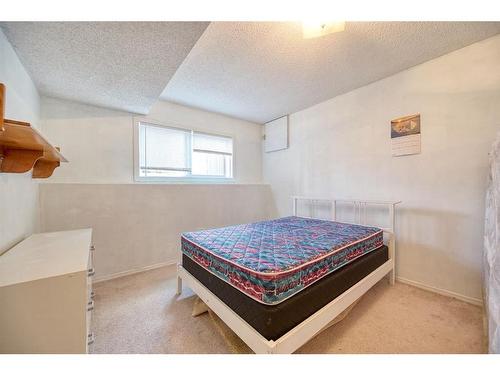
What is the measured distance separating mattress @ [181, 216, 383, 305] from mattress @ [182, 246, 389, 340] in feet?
0.12

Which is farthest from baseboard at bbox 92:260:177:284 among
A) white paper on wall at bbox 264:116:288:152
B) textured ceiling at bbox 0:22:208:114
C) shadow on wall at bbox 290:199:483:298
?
shadow on wall at bbox 290:199:483:298

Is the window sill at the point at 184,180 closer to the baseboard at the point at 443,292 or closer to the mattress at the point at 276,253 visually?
the mattress at the point at 276,253

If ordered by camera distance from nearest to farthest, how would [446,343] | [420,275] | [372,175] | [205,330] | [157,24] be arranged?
[157,24], [446,343], [205,330], [420,275], [372,175]

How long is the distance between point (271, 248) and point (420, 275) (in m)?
1.96

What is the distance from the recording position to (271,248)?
160cm

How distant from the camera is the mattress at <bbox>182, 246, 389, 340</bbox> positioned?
108cm

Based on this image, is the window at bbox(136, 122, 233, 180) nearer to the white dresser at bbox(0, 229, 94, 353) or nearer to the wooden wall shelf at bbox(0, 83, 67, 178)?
the wooden wall shelf at bbox(0, 83, 67, 178)

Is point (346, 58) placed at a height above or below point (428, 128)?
above

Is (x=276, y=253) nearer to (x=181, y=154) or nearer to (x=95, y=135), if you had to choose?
(x=181, y=154)

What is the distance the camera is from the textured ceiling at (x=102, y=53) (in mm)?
1229

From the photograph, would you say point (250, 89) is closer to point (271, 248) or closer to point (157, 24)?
point (157, 24)

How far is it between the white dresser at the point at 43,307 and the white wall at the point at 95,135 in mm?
1656

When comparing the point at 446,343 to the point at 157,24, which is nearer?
the point at 157,24
